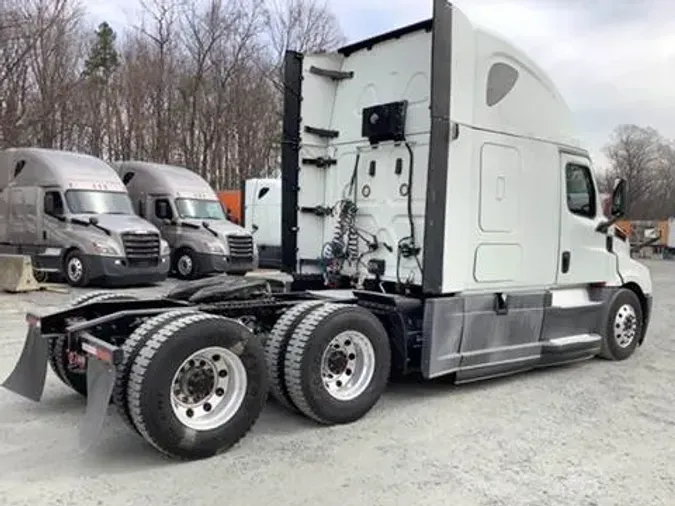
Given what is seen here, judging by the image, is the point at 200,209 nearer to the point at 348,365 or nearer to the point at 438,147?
the point at 438,147

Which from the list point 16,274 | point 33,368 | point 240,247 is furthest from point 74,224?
point 33,368

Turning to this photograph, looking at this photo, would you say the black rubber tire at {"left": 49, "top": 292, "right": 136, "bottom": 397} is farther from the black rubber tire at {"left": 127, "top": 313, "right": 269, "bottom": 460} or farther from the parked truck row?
the parked truck row

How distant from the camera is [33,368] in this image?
5.43 meters

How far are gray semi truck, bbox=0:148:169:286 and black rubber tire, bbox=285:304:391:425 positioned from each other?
10493 millimetres

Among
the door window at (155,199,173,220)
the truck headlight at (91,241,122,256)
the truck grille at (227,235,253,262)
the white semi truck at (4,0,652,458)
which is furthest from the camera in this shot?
the door window at (155,199,173,220)

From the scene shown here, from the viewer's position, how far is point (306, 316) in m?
5.40

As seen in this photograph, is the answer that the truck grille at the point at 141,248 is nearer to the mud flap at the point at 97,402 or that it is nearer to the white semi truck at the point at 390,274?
the white semi truck at the point at 390,274

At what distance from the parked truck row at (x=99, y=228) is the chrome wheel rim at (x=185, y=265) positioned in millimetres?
26

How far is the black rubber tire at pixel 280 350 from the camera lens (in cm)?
530

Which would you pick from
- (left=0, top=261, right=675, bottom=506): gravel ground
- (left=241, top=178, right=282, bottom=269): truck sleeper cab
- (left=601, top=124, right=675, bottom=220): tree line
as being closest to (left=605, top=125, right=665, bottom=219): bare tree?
(left=601, top=124, right=675, bottom=220): tree line

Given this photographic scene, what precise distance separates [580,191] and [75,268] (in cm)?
1141

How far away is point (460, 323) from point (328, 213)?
83.5 inches

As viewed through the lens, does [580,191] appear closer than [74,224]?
Yes

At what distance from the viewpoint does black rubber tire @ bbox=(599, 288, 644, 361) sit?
786 cm
